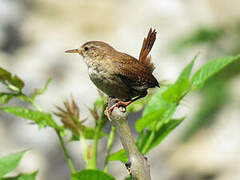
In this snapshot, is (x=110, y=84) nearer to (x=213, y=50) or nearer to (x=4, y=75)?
(x=4, y=75)

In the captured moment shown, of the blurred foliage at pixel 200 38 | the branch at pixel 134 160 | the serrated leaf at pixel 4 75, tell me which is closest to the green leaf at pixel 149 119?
the branch at pixel 134 160

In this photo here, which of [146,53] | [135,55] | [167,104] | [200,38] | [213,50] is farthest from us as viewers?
[135,55]

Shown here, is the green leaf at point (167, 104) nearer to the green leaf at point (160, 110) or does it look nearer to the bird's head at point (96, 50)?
the green leaf at point (160, 110)

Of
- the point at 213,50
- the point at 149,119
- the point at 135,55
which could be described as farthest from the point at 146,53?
the point at 135,55

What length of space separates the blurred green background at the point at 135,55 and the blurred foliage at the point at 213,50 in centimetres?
2

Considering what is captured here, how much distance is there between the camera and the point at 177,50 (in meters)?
6.30

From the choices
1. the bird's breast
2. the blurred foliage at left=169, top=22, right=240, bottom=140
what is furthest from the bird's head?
the blurred foliage at left=169, top=22, right=240, bottom=140

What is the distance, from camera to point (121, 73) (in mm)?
1483

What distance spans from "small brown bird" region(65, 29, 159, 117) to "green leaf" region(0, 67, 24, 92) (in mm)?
354

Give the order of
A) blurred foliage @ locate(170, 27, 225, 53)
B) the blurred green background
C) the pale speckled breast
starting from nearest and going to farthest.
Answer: the pale speckled breast
blurred foliage @ locate(170, 27, 225, 53)
the blurred green background

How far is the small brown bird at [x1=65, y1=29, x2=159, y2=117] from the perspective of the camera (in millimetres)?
1422

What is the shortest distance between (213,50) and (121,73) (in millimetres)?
5006

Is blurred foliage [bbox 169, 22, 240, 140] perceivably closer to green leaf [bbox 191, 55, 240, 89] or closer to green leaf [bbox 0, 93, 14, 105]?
green leaf [bbox 191, 55, 240, 89]

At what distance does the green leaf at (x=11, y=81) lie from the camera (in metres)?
1.07
